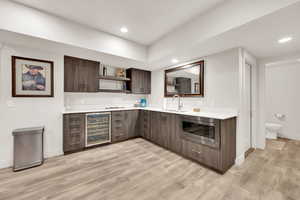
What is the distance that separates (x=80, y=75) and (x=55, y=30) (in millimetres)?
1232

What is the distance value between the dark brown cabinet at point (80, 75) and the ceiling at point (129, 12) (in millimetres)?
1075

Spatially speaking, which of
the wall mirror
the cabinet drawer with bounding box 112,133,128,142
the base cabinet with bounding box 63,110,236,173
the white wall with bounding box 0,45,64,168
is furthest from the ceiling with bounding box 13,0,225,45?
the cabinet drawer with bounding box 112,133,128,142

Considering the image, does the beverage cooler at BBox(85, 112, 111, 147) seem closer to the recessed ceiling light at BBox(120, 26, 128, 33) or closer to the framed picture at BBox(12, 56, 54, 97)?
the framed picture at BBox(12, 56, 54, 97)

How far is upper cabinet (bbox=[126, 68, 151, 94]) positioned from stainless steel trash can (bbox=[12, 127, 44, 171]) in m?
2.78

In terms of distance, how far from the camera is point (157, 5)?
216 cm

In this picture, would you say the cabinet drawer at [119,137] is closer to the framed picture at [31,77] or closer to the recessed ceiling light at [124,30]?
the framed picture at [31,77]

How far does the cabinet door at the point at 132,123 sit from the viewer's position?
13.1 ft

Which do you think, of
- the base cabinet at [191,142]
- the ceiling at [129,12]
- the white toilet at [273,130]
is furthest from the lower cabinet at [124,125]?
the white toilet at [273,130]

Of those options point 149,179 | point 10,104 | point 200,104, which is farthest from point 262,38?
point 10,104

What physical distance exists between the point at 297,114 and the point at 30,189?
6782 mm

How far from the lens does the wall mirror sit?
3228 mm

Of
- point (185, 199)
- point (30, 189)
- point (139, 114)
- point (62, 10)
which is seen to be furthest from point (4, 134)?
point (185, 199)

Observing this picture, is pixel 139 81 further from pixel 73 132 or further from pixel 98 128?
pixel 73 132

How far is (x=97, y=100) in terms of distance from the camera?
13.2ft
